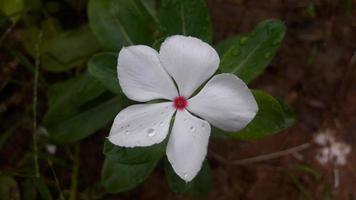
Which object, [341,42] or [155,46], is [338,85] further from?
[155,46]

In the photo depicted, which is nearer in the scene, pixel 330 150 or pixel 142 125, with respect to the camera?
pixel 142 125

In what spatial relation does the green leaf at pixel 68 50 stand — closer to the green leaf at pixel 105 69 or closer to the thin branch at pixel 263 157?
the green leaf at pixel 105 69

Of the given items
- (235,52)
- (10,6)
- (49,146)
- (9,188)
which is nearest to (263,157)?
(235,52)

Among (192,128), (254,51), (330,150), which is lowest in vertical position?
(330,150)

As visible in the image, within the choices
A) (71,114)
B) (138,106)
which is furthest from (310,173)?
(138,106)

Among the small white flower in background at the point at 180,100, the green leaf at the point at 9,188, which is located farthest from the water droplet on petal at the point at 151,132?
the green leaf at the point at 9,188

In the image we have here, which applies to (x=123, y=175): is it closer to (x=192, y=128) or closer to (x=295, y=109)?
(x=192, y=128)
